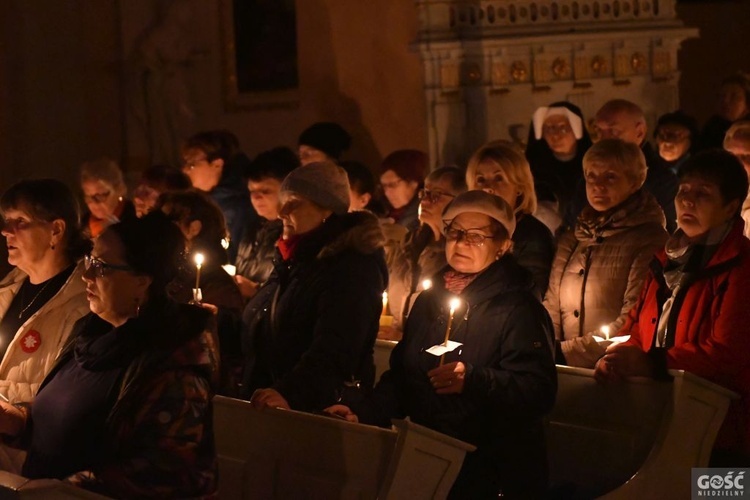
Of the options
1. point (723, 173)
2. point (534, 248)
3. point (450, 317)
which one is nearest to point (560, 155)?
point (534, 248)

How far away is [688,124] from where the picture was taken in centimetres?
927

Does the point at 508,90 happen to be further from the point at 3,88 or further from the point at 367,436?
the point at 367,436

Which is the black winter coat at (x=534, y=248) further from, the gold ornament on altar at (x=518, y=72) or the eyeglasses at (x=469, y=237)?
the gold ornament on altar at (x=518, y=72)

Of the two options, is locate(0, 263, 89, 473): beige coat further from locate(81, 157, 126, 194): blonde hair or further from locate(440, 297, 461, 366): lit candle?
locate(81, 157, 126, 194): blonde hair

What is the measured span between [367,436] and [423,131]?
946 cm

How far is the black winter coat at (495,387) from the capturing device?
4.58m

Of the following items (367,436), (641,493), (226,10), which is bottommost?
(641,493)

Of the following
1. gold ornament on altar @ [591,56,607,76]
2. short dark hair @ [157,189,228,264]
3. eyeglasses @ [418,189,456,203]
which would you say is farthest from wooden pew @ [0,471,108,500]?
gold ornament on altar @ [591,56,607,76]

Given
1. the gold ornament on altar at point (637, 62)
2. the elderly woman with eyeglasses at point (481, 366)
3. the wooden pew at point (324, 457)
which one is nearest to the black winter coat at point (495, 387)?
the elderly woman with eyeglasses at point (481, 366)

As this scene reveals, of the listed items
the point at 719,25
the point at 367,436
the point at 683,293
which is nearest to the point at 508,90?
the point at 719,25

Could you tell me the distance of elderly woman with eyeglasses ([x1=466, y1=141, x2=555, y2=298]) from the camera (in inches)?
249

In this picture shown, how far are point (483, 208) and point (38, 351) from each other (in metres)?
1.58

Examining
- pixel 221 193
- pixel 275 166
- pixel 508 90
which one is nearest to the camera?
pixel 275 166

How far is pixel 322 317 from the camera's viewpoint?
4.98 meters
